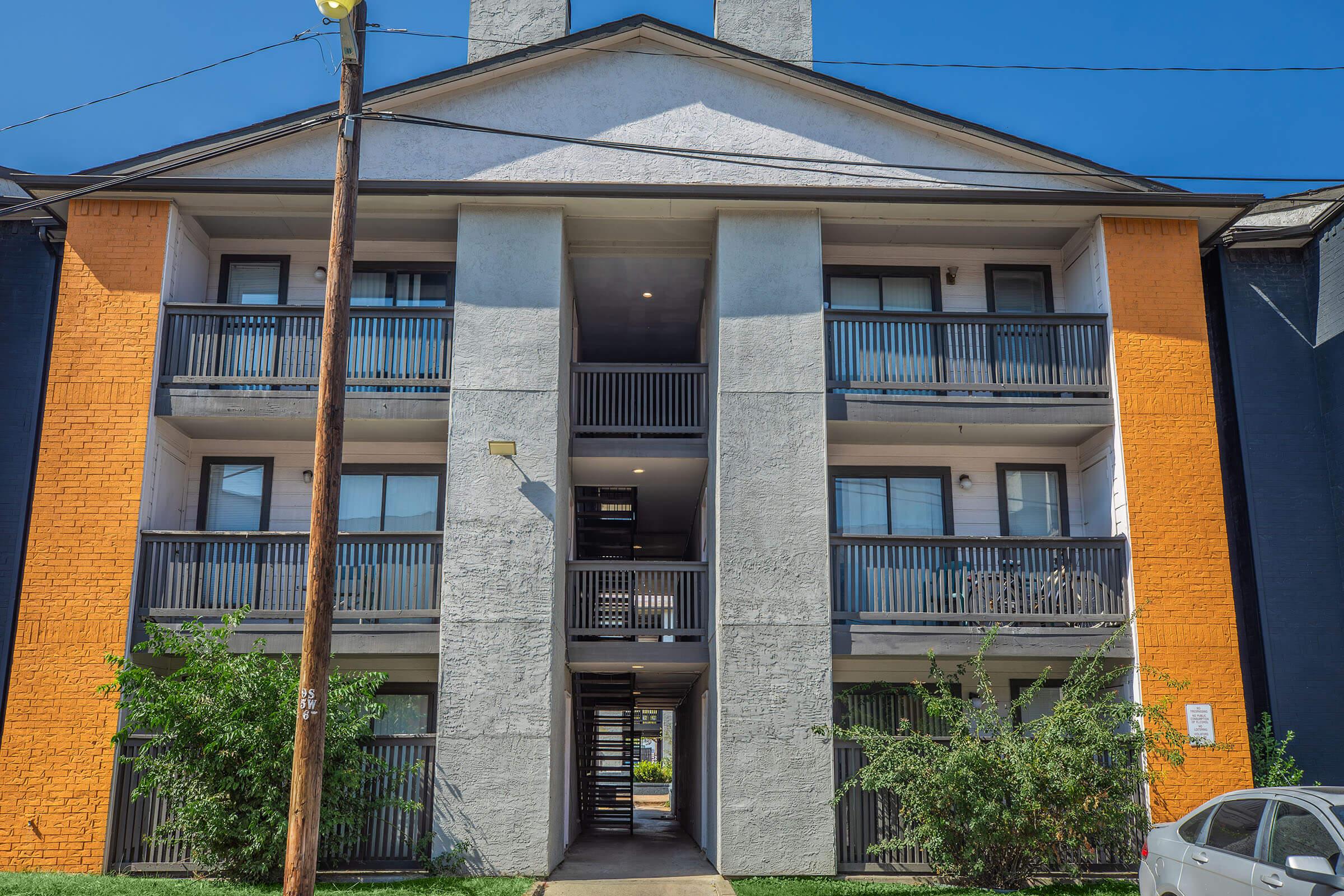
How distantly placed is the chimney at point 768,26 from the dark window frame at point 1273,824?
46.3ft

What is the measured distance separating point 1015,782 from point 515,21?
14.0 metres

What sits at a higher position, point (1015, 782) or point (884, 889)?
point (1015, 782)

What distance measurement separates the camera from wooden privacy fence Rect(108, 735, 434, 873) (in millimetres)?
14664

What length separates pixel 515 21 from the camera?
19422 millimetres

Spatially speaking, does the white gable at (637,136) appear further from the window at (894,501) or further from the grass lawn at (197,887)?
the grass lawn at (197,887)

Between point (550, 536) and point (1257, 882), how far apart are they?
9571mm

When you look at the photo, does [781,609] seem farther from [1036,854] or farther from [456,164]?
[456,164]

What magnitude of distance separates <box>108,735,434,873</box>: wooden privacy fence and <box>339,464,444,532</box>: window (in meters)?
3.79

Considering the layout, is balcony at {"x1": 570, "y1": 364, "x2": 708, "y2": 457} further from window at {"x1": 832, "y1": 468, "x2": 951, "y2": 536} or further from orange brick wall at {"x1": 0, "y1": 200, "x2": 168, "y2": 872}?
orange brick wall at {"x1": 0, "y1": 200, "x2": 168, "y2": 872}

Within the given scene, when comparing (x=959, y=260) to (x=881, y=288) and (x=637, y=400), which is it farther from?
(x=637, y=400)

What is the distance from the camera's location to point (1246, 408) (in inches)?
701

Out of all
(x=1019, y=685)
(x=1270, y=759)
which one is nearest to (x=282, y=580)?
(x=1019, y=685)

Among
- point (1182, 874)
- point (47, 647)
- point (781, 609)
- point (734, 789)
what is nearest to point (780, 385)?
point (781, 609)

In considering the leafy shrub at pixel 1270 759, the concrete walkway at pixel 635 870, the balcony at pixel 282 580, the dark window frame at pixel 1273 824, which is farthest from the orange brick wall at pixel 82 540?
the leafy shrub at pixel 1270 759
